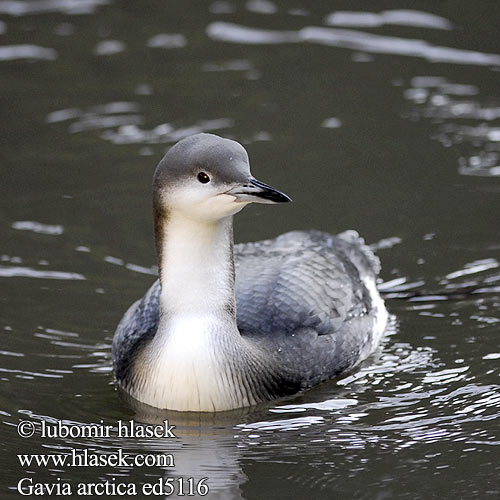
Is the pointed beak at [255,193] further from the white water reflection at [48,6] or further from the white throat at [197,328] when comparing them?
A: the white water reflection at [48,6]

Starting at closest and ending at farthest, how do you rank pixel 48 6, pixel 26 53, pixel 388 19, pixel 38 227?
1. pixel 38 227
2. pixel 26 53
3. pixel 388 19
4. pixel 48 6

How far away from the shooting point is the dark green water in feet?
21.2

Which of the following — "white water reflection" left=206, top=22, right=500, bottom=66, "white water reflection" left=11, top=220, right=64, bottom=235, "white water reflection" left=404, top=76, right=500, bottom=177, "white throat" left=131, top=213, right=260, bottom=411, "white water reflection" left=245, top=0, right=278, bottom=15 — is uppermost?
"white water reflection" left=245, top=0, right=278, bottom=15

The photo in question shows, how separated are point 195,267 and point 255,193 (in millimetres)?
614

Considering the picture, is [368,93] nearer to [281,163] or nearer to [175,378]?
[281,163]

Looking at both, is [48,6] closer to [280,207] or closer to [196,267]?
[280,207]

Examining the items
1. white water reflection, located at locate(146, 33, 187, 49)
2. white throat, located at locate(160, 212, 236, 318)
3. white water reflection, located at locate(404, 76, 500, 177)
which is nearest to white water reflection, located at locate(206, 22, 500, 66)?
white water reflection, located at locate(146, 33, 187, 49)

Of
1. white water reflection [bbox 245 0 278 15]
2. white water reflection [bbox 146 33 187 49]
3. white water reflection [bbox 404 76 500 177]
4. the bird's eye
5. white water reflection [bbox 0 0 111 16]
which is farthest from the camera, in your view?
white water reflection [bbox 0 0 111 16]

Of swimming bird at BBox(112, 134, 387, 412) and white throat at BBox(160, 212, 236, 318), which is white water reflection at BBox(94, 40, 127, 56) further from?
white throat at BBox(160, 212, 236, 318)

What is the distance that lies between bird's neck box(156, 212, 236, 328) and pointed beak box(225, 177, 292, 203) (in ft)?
0.98

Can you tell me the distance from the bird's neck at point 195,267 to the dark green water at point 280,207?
60cm

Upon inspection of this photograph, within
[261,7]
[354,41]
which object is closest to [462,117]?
[354,41]

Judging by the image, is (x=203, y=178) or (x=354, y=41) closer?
(x=203, y=178)

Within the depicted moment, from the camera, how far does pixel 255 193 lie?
248 inches
